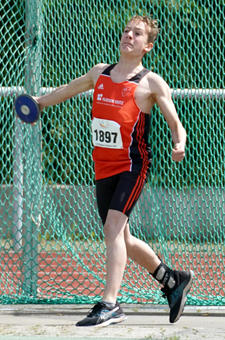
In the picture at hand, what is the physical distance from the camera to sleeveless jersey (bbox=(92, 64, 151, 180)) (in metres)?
3.63

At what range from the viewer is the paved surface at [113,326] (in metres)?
3.55

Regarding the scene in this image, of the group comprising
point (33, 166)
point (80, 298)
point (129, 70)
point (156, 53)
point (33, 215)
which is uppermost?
point (156, 53)

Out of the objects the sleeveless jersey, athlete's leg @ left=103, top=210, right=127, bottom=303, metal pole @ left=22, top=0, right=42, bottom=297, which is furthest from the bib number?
metal pole @ left=22, top=0, right=42, bottom=297

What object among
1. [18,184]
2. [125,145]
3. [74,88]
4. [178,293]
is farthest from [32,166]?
[178,293]

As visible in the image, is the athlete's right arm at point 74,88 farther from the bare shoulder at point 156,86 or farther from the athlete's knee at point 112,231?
the athlete's knee at point 112,231

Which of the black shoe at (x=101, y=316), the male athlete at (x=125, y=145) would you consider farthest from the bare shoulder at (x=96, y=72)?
the black shoe at (x=101, y=316)

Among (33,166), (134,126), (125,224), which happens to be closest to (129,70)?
(134,126)

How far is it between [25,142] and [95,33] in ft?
4.03

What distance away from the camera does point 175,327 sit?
12.6 ft

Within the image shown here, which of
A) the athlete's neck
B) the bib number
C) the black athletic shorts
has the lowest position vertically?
the black athletic shorts

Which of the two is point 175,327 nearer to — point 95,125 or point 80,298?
point 80,298

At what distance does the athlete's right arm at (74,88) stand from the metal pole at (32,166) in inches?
36.0

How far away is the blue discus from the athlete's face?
70 centimetres

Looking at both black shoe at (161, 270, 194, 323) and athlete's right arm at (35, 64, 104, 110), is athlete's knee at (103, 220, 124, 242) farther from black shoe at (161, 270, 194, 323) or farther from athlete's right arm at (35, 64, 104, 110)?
athlete's right arm at (35, 64, 104, 110)
